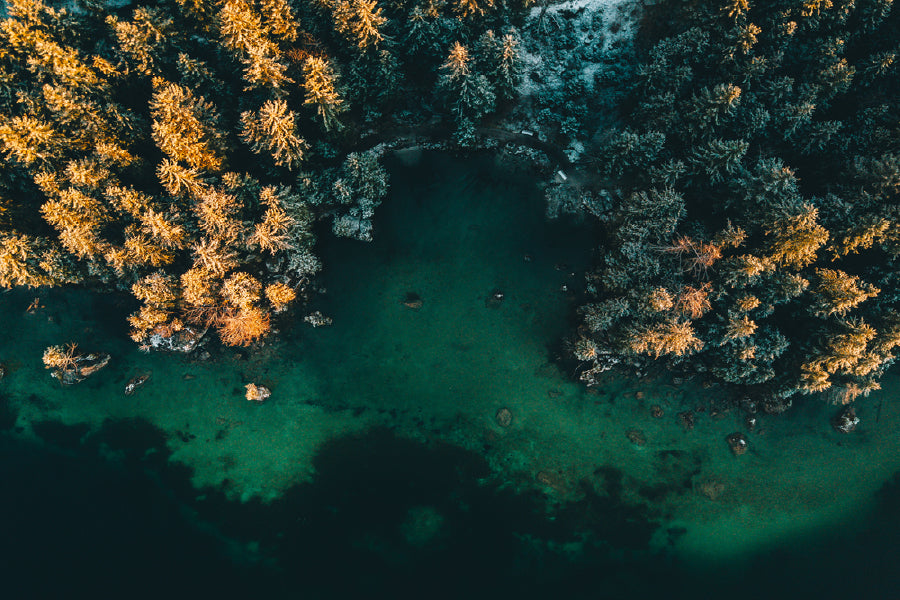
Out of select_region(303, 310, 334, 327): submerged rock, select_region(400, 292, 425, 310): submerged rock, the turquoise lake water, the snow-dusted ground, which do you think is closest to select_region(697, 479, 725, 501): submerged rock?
the turquoise lake water

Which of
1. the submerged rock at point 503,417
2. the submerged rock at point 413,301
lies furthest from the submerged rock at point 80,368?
the submerged rock at point 503,417

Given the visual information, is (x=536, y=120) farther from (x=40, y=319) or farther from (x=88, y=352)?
(x=40, y=319)

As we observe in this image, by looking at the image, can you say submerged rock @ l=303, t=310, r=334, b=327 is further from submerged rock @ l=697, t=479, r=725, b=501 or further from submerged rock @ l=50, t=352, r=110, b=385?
submerged rock @ l=697, t=479, r=725, b=501

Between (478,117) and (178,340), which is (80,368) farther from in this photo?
(478,117)

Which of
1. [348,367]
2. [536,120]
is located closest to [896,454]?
[536,120]

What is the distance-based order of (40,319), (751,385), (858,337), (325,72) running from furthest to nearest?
(40,319), (751,385), (325,72), (858,337)

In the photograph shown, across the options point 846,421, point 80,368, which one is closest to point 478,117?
point 846,421

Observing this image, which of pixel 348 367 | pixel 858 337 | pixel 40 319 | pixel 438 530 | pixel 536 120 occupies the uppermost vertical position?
pixel 536 120
